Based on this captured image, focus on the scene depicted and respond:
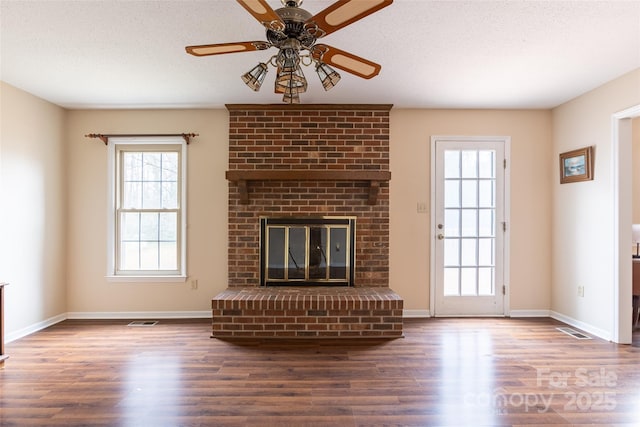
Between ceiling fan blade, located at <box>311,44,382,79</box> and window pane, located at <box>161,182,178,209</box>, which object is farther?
window pane, located at <box>161,182,178,209</box>

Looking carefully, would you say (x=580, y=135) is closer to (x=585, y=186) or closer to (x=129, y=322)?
(x=585, y=186)

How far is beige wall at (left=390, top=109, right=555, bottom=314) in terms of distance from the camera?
4.01 metres

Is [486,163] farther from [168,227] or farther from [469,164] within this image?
Answer: [168,227]

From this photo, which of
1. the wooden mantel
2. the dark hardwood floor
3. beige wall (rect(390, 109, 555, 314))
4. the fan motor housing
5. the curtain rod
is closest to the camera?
the fan motor housing

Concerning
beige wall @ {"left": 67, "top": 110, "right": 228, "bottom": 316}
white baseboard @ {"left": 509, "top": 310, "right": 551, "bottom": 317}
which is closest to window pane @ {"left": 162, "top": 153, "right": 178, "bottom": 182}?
beige wall @ {"left": 67, "top": 110, "right": 228, "bottom": 316}

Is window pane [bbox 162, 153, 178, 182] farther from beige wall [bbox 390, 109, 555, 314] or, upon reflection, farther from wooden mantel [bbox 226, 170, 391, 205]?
beige wall [bbox 390, 109, 555, 314]

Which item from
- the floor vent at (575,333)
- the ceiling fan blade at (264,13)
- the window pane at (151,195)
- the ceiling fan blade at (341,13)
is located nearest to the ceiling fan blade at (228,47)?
the ceiling fan blade at (264,13)

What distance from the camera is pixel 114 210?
13.2 feet

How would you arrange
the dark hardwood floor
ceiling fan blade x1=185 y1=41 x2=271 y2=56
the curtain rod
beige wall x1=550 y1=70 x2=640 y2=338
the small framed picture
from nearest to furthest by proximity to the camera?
1. ceiling fan blade x1=185 y1=41 x2=271 y2=56
2. the dark hardwood floor
3. beige wall x1=550 y1=70 x2=640 y2=338
4. the small framed picture
5. the curtain rod

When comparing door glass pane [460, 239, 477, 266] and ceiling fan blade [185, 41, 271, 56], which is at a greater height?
ceiling fan blade [185, 41, 271, 56]

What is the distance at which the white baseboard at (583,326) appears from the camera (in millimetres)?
3311

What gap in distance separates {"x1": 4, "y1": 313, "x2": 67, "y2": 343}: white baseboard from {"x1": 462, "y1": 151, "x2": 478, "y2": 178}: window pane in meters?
4.74

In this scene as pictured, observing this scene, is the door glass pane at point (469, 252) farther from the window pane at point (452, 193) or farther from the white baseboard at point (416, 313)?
the white baseboard at point (416, 313)

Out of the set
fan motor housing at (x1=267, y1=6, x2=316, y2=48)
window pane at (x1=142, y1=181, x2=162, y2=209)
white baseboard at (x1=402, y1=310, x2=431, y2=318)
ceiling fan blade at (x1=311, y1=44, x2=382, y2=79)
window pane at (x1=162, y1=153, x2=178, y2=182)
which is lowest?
white baseboard at (x1=402, y1=310, x2=431, y2=318)
